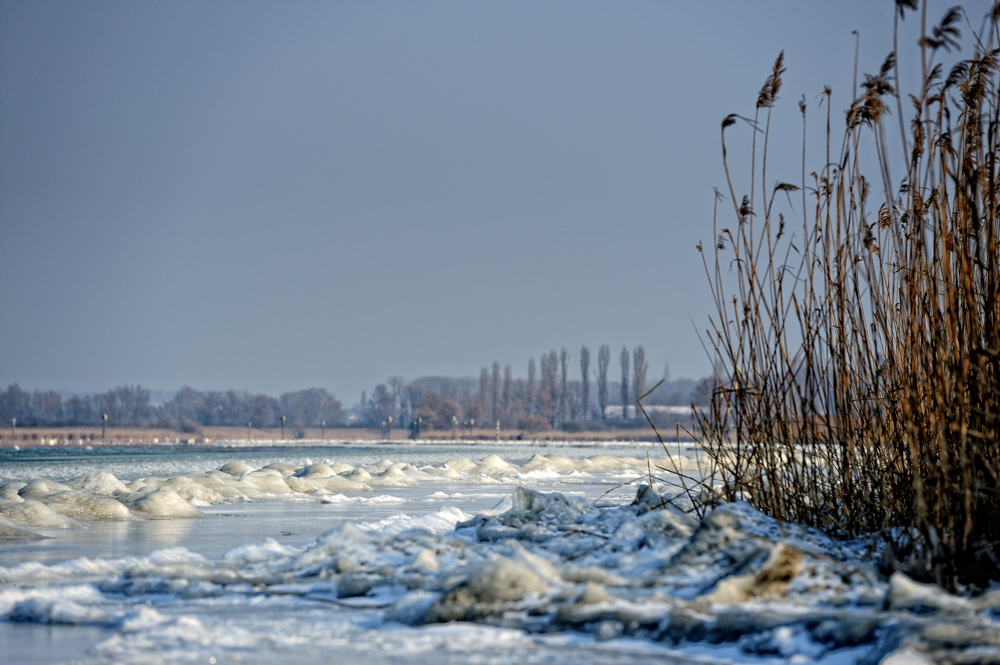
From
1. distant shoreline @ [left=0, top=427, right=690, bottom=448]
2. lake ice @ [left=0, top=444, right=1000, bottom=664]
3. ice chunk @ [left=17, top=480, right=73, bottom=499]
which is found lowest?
distant shoreline @ [left=0, top=427, right=690, bottom=448]

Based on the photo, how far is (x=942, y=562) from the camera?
279 centimetres

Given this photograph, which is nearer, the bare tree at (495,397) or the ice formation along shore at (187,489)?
the ice formation along shore at (187,489)

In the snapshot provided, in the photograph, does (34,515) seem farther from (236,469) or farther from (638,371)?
(638,371)

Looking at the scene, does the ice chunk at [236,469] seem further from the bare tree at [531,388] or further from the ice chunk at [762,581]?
Answer: the bare tree at [531,388]

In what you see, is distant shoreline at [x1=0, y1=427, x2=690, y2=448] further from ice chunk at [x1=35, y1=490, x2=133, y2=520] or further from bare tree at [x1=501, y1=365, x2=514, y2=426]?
ice chunk at [x1=35, y1=490, x2=133, y2=520]

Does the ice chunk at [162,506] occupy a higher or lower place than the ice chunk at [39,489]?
lower

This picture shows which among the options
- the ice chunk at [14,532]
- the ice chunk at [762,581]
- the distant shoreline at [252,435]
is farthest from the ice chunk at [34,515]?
the distant shoreline at [252,435]

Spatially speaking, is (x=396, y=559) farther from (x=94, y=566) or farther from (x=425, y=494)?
(x=425, y=494)

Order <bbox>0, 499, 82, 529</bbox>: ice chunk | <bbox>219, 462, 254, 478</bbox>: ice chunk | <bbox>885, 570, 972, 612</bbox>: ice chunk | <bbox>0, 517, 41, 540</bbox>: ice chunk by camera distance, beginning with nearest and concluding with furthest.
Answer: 1. <bbox>885, 570, 972, 612</bbox>: ice chunk
2. <bbox>0, 517, 41, 540</bbox>: ice chunk
3. <bbox>0, 499, 82, 529</bbox>: ice chunk
4. <bbox>219, 462, 254, 478</bbox>: ice chunk

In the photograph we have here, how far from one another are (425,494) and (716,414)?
5.98m

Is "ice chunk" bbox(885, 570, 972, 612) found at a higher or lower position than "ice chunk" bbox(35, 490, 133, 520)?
higher

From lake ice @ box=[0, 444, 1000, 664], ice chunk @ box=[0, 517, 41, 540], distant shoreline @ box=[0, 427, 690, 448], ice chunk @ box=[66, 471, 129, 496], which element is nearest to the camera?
lake ice @ box=[0, 444, 1000, 664]

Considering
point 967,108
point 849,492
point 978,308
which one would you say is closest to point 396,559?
point 849,492

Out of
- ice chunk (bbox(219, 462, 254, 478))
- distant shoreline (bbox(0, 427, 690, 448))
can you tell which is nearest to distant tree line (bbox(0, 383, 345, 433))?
→ distant shoreline (bbox(0, 427, 690, 448))
